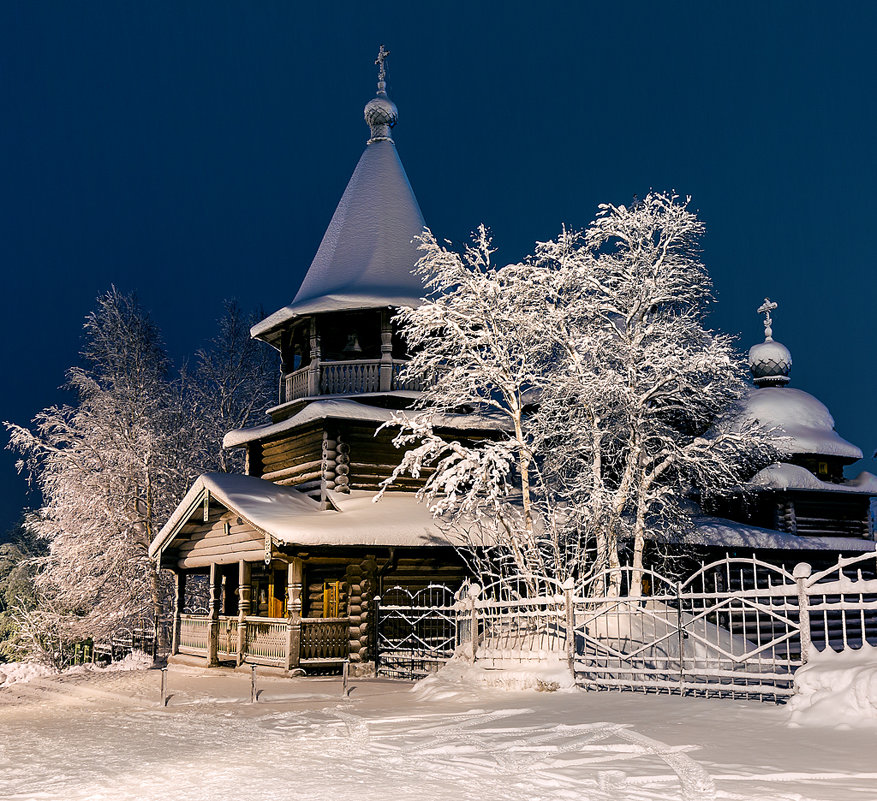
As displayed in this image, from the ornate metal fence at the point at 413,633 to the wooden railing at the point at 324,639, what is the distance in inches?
30.6

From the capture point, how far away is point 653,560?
76.9ft

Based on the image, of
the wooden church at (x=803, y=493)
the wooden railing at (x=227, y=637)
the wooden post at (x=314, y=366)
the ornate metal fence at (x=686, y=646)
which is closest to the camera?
the ornate metal fence at (x=686, y=646)

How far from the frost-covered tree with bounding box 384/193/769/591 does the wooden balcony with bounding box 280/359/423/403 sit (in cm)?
231

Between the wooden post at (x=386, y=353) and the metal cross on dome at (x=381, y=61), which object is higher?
the metal cross on dome at (x=381, y=61)

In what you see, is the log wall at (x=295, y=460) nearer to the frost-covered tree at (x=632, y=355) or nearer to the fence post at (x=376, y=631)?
the fence post at (x=376, y=631)

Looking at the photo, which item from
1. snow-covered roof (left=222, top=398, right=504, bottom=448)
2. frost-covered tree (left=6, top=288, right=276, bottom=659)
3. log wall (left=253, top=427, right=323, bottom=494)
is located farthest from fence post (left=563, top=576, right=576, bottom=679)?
frost-covered tree (left=6, top=288, right=276, bottom=659)

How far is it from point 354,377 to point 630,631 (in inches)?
419

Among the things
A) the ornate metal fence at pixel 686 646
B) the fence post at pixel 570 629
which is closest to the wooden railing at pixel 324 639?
the ornate metal fence at pixel 686 646

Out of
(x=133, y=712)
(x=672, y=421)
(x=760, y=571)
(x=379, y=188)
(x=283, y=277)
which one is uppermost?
(x=283, y=277)

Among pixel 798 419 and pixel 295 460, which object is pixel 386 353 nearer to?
pixel 295 460

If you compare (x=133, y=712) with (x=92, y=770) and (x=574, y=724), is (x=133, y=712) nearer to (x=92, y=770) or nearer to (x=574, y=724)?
(x=92, y=770)

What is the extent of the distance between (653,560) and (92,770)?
1736 cm

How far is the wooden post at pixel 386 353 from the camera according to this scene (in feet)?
72.8

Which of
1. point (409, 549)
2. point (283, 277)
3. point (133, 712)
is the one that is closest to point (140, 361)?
point (409, 549)
